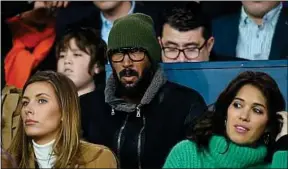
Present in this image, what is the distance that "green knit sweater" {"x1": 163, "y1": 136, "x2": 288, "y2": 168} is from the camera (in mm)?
1752

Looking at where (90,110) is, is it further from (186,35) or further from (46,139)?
(186,35)

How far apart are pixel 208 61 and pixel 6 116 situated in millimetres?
654

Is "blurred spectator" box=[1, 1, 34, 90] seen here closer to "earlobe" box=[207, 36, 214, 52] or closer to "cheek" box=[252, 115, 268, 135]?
"earlobe" box=[207, 36, 214, 52]

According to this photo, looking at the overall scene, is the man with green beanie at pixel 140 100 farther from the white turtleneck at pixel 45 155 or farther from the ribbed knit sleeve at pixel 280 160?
the ribbed knit sleeve at pixel 280 160

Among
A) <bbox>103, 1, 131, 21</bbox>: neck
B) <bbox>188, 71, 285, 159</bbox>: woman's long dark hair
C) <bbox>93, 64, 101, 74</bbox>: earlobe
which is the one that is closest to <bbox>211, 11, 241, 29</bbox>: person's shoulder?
<bbox>103, 1, 131, 21</bbox>: neck

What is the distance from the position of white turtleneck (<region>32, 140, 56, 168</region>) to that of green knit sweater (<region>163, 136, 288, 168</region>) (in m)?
0.30

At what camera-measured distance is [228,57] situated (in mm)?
2342

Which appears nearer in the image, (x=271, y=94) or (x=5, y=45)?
(x=271, y=94)

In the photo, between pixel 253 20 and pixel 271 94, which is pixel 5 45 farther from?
pixel 271 94

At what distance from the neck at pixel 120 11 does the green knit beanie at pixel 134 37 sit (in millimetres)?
451

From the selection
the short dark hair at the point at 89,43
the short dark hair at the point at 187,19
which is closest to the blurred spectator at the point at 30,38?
the short dark hair at the point at 89,43

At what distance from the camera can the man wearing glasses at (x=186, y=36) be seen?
2340mm

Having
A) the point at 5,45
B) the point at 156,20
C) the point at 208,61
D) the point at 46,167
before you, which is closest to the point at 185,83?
the point at 208,61

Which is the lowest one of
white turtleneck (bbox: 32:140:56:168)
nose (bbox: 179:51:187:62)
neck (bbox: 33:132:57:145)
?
white turtleneck (bbox: 32:140:56:168)
